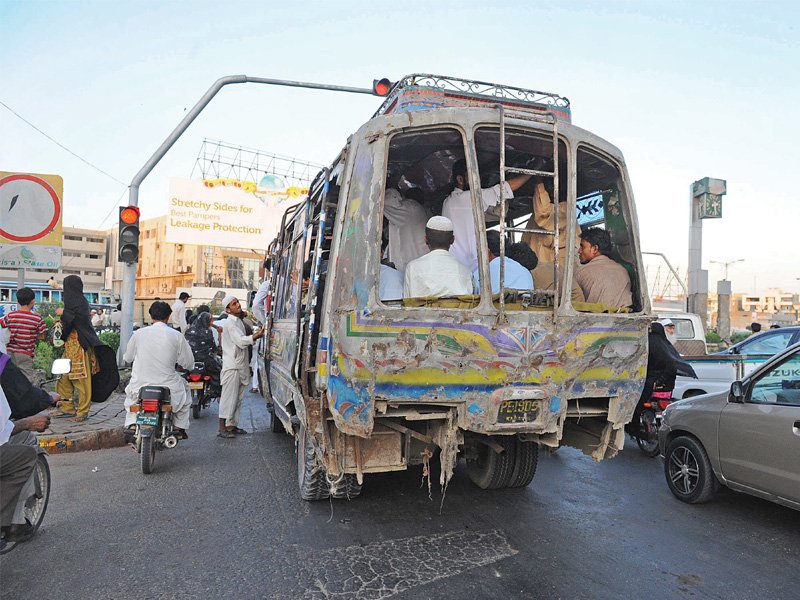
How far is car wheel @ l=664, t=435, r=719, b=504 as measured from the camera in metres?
4.93

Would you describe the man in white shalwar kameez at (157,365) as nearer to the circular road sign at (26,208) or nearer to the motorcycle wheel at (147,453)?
the motorcycle wheel at (147,453)

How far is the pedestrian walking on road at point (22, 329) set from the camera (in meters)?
7.20

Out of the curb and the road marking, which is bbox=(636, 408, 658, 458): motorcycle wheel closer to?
the road marking

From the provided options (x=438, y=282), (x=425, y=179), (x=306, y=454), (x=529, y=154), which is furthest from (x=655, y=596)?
(x=425, y=179)

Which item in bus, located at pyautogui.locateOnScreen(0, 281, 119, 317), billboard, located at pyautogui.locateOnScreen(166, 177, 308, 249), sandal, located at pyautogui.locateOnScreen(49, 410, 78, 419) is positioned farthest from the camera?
billboard, located at pyautogui.locateOnScreen(166, 177, 308, 249)

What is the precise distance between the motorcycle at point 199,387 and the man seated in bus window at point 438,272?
5.22 metres

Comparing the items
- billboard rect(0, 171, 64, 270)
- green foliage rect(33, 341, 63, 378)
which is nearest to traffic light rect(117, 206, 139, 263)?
billboard rect(0, 171, 64, 270)

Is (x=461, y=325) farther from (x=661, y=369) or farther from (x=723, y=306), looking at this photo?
(x=723, y=306)

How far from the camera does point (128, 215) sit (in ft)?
30.1

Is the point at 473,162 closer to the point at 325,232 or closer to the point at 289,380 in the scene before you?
the point at 325,232

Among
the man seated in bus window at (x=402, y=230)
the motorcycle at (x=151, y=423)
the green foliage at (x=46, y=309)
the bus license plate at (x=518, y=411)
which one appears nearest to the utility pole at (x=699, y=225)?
the man seated in bus window at (x=402, y=230)

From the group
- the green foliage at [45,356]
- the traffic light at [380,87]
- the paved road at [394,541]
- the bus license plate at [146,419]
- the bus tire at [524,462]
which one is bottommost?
the paved road at [394,541]

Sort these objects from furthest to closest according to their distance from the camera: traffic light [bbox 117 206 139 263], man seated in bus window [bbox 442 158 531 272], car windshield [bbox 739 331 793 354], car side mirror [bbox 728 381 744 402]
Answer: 1. traffic light [bbox 117 206 139 263]
2. car windshield [bbox 739 331 793 354]
3. car side mirror [bbox 728 381 744 402]
4. man seated in bus window [bbox 442 158 531 272]

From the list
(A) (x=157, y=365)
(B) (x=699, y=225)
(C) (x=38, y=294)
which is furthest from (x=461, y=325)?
(C) (x=38, y=294)
